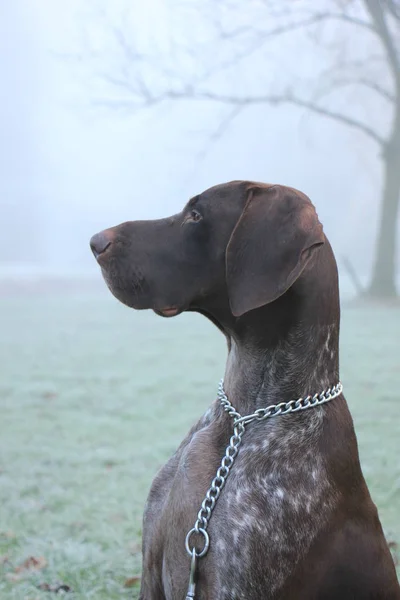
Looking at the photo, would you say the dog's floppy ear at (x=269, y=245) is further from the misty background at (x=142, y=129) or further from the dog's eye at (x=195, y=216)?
the misty background at (x=142, y=129)

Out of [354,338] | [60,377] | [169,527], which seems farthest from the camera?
[354,338]

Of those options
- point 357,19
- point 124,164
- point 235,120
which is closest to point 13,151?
point 124,164

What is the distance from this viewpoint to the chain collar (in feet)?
4.42

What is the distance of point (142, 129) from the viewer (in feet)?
22.2

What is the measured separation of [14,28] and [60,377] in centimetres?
326

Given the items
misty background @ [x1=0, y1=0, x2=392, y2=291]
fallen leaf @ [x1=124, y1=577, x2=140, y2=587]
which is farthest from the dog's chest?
misty background @ [x1=0, y1=0, x2=392, y2=291]

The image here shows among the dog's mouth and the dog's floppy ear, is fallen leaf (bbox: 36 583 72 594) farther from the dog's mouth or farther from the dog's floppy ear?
the dog's floppy ear

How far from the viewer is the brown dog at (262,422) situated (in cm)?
132

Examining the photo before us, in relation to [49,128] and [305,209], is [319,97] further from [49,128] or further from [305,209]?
[305,209]

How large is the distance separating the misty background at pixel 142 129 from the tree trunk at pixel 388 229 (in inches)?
4.6

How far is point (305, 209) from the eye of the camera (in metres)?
1.32

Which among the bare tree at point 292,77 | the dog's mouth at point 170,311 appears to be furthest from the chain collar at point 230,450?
the bare tree at point 292,77

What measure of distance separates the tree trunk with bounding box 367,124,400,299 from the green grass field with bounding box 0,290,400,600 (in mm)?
446

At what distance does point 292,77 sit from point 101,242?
5812mm
